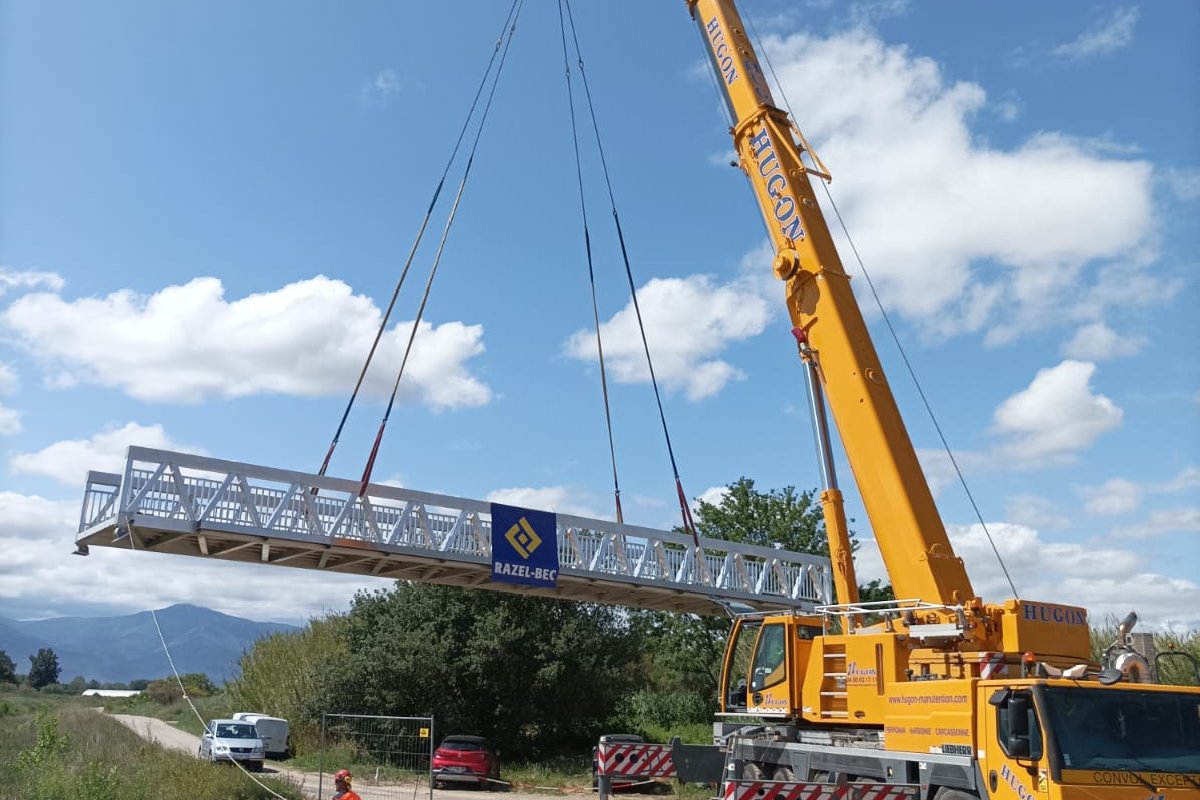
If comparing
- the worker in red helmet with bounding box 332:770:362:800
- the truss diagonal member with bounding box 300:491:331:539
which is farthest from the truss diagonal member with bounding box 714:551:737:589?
the worker in red helmet with bounding box 332:770:362:800

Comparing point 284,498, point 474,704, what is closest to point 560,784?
point 474,704

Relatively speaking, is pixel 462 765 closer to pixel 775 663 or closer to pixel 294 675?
pixel 294 675

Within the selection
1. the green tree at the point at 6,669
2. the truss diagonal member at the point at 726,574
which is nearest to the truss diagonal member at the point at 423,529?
the truss diagonal member at the point at 726,574

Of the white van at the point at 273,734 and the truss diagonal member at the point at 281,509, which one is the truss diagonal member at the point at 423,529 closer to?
the truss diagonal member at the point at 281,509

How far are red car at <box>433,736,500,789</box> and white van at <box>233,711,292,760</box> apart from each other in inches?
334

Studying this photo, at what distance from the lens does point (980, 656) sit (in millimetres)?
10688

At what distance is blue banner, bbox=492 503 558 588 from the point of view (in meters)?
19.1

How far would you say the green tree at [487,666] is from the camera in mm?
32625

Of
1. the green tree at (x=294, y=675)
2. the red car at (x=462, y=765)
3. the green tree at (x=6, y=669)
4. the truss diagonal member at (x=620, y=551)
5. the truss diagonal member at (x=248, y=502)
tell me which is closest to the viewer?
the truss diagonal member at (x=248, y=502)

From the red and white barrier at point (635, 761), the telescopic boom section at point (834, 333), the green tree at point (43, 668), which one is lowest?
the green tree at point (43, 668)

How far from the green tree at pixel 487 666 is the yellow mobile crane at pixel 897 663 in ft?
59.5

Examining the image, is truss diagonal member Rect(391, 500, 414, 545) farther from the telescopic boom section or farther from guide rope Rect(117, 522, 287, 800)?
the telescopic boom section

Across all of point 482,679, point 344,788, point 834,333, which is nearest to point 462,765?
point 482,679

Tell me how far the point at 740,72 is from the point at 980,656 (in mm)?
10049
